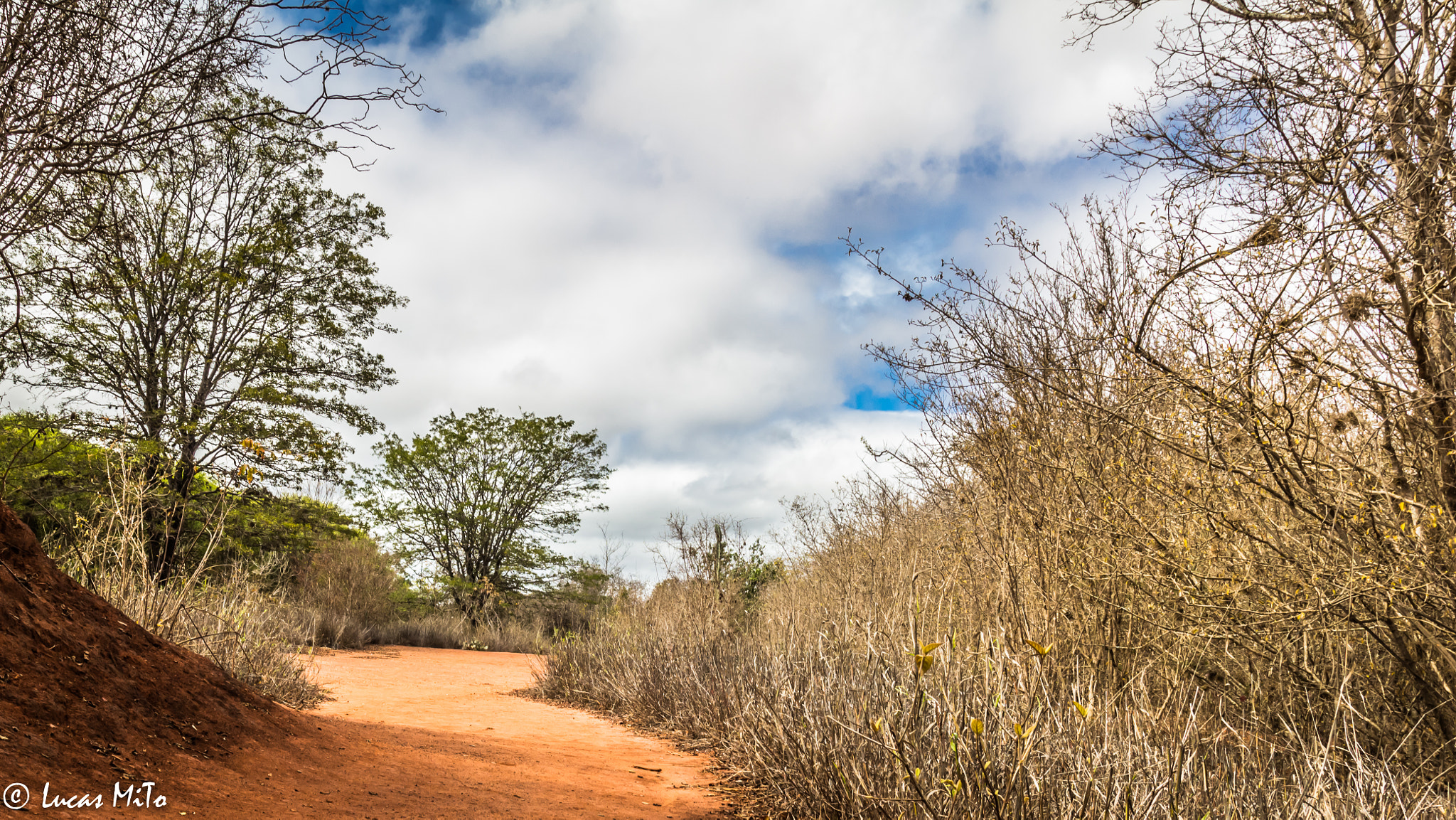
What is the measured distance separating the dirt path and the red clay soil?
15 millimetres

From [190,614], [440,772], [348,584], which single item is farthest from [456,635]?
[440,772]

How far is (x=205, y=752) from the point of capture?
12.2 ft

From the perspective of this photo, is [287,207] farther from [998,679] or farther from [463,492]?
[998,679]

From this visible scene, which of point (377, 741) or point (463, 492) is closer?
point (377, 741)

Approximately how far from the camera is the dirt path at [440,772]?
341 centimetres

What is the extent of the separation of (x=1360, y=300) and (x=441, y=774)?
19.8 ft

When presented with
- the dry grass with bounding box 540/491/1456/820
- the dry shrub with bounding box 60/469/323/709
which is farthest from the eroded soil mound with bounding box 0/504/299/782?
the dry grass with bounding box 540/491/1456/820

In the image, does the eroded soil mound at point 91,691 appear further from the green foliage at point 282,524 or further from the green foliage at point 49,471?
the green foliage at point 282,524

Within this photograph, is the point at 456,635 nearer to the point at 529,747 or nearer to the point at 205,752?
the point at 529,747

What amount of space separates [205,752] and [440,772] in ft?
4.33

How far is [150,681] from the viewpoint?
3938 mm

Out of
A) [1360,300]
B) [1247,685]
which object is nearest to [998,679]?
[1360,300]

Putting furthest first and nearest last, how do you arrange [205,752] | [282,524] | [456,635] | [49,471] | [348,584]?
1. [456,635]
2. [348,584]
3. [282,524]
4. [49,471]
5. [205,752]

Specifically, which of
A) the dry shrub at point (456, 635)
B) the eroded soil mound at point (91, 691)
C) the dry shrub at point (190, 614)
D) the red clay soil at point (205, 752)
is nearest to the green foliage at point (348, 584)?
the dry shrub at point (456, 635)
